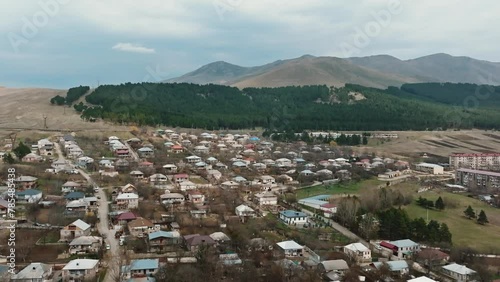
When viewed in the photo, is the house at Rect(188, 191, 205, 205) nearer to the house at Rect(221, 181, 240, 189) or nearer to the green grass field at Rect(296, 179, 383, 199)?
the house at Rect(221, 181, 240, 189)

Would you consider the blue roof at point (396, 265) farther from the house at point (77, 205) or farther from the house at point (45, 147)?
the house at point (45, 147)

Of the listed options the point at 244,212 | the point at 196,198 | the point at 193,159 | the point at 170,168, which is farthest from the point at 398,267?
the point at 193,159

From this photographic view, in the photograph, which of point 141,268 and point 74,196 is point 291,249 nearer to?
point 141,268

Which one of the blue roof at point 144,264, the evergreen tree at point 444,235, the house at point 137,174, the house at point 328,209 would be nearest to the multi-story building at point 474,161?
the house at point 328,209

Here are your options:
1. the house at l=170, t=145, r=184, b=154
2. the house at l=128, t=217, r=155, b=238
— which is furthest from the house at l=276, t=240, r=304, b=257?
the house at l=170, t=145, r=184, b=154

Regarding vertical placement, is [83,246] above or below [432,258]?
above

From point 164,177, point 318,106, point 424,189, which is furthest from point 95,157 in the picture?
point 318,106
